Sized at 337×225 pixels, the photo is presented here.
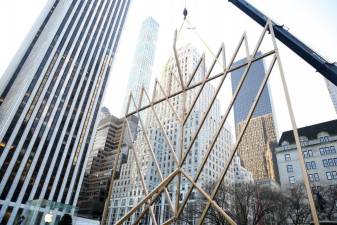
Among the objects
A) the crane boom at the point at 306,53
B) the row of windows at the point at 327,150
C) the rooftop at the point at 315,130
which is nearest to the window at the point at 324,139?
the rooftop at the point at 315,130

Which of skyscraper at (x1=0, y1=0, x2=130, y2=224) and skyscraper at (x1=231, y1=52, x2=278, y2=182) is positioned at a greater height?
skyscraper at (x1=231, y1=52, x2=278, y2=182)

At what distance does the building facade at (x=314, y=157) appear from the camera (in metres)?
33.4

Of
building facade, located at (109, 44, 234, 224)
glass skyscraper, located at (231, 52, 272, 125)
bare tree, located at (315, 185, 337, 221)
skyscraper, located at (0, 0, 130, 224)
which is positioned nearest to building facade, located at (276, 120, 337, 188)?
bare tree, located at (315, 185, 337, 221)

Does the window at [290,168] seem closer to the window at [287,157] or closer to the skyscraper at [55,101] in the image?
the window at [287,157]

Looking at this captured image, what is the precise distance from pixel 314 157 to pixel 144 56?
150688 mm

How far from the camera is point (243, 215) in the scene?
2348cm

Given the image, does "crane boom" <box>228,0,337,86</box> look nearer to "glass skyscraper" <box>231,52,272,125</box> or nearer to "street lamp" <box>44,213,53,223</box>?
"street lamp" <box>44,213,53,223</box>

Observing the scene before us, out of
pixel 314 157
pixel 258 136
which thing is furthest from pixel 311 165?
pixel 258 136

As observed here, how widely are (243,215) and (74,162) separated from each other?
1499 inches

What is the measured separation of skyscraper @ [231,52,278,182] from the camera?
118 meters

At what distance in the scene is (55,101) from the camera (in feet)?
161

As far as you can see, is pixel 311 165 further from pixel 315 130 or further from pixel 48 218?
pixel 48 218

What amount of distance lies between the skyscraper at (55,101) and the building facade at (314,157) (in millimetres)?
39984

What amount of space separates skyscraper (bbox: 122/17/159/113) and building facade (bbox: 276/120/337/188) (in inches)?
5153
